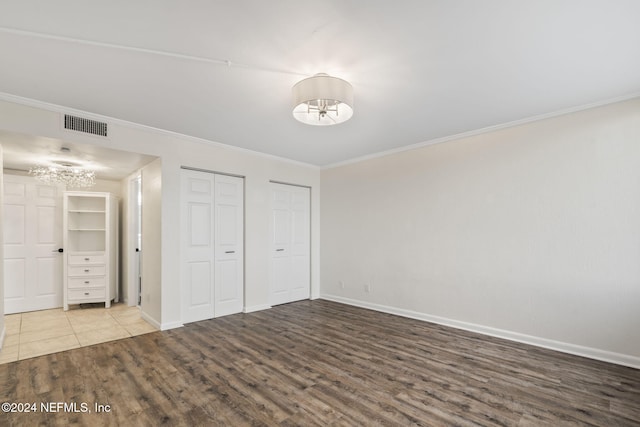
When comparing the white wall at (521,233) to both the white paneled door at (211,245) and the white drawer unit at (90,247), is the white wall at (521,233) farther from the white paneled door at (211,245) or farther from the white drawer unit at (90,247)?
the white drawer unit at (90,247)

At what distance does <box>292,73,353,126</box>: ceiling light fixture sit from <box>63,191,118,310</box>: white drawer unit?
4592 mm

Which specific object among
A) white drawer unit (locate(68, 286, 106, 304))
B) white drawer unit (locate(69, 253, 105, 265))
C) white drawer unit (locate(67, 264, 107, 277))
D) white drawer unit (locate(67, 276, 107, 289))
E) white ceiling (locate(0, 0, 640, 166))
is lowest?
white drawer unit (locate(68, 286, 106, 304))

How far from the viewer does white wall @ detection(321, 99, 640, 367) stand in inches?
121

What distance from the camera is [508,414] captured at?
2199 millimetres

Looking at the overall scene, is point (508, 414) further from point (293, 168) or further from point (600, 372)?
point (293, 168)

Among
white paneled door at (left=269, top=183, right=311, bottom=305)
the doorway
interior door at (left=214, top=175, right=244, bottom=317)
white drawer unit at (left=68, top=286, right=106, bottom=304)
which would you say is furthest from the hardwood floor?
white drawer unit at (left=68, top=286, right=106, bottom=304)

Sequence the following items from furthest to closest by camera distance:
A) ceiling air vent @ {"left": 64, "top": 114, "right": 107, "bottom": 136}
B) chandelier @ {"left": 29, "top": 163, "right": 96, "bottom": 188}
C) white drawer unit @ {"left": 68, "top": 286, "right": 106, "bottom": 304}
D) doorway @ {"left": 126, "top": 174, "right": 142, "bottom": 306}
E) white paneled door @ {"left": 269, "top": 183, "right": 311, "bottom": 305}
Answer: white paneled door @ {"left": 269, "top": 183, "right": 311, "bottom": 305} → doorway @ {"left": 126, "top": 174, "right": 142, "bottom": 306} → white drawer unit @ {"left": 68, "top": 286, "right": 106, "bottom": 304} → chandelier @ {"left": 29, "top": 163, "right": 96, "bottom": 188} → ceiling air vent @ {"left": 64, "top": 114, "right": 107, "bottom": 136}

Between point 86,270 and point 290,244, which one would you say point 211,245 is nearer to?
point 290,244

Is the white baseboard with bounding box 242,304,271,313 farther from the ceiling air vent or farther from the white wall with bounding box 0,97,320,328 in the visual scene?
the ceiling air vent

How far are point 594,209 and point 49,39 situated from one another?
5036mm

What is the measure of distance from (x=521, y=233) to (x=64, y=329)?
599 cm

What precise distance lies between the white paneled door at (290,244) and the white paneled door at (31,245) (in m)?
3.69

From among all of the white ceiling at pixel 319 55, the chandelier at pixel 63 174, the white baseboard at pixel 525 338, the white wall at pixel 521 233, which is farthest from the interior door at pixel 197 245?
the white baseboard at pixel 525 338

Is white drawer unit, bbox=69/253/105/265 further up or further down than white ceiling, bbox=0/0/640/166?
further down
